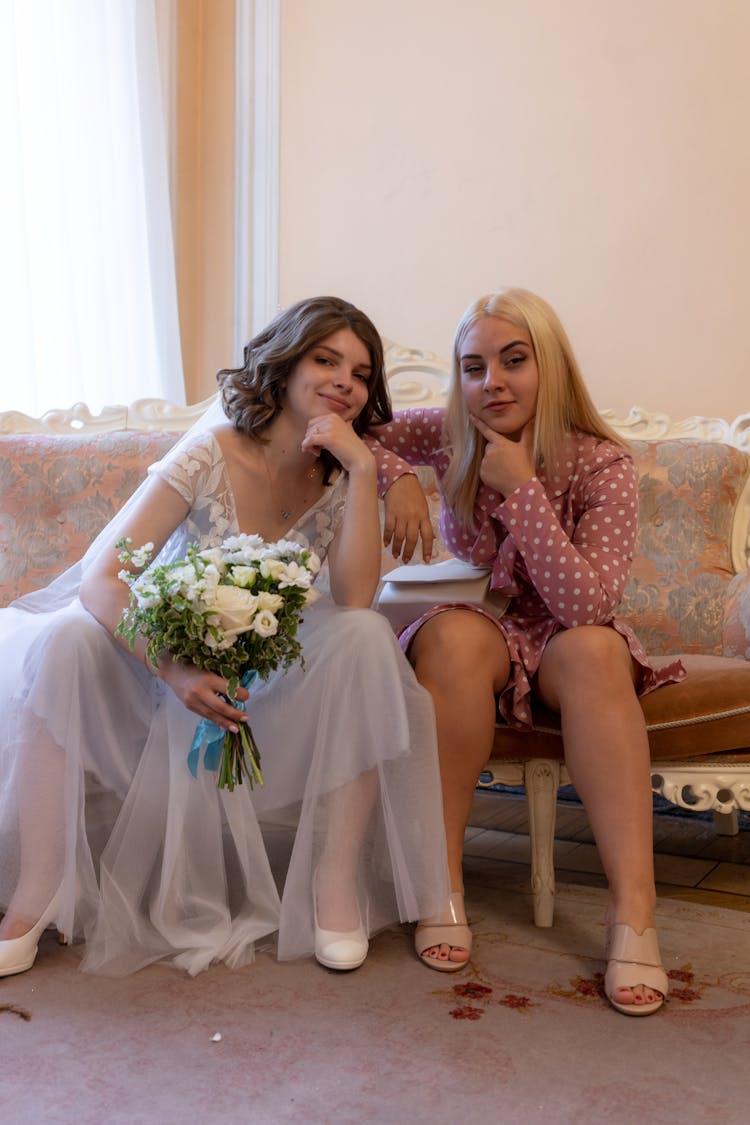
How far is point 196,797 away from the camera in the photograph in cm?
172

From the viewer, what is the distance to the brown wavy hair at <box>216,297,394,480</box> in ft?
6.36

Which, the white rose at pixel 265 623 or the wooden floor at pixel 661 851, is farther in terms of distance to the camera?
the wooden floor at pixel 661 851

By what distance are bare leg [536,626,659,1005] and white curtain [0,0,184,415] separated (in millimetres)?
2189

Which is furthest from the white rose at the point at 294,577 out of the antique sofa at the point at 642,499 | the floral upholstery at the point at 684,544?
the floral upholstery at the point at 684,544

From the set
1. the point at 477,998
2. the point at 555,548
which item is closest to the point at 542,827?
the point at 477,998

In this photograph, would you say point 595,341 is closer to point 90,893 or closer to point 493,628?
point 493,628

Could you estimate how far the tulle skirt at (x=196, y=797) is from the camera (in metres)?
1.63

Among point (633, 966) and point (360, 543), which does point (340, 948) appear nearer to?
point (633, 966)

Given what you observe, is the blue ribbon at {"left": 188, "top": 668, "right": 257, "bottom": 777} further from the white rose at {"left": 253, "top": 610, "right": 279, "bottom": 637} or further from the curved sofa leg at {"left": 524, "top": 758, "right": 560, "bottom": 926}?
the curved sofa leg at {"left": 524, "top": 758, "right": 560, "bottom": 926}

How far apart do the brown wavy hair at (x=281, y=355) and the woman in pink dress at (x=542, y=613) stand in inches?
7.4

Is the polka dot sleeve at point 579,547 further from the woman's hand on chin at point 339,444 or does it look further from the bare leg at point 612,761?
the woman's hand on chin at point 339,444

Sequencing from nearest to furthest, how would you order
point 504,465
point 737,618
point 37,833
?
point 37,833
point 504,465
point 737,618

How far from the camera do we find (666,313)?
10.1 feet

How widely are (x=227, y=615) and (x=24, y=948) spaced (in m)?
0.60
